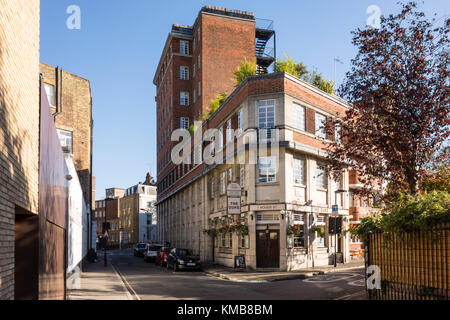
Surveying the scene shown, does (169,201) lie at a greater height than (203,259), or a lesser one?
greater

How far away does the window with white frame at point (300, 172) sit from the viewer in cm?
2956

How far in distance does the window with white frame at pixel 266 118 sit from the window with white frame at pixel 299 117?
1.76 meters

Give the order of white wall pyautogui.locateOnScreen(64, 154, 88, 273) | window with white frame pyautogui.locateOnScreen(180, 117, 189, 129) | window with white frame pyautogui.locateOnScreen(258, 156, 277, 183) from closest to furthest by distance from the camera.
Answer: white wall pyautogui.locateOnScreen(64, 154, 88, 273) → window with white frame pyautogui.locateOnScreen(258, 156, 277, 183) → window with white frame pyautogui.locateOnScreen(180, 117, 189, 129)

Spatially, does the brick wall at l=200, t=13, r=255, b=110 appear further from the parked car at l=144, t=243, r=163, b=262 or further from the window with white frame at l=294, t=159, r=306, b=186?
the window with white frame at l=294, t=159, r=306, b=186

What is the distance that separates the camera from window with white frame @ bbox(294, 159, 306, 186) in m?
29.6

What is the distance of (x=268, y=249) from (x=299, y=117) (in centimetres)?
899

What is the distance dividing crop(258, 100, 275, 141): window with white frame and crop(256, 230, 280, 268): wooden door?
6072 mm

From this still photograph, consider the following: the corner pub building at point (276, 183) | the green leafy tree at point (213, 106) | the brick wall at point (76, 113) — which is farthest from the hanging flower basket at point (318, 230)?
the brick wall at point (76, 113)

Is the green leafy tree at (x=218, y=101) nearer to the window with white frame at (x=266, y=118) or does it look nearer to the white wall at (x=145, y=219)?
the window with white frame at (x=266, y=118)

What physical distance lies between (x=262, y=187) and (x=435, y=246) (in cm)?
1927

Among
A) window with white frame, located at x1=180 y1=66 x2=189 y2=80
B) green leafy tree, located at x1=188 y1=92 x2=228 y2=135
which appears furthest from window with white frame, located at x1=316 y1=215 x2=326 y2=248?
window with white frame, located at x1=180 y1=66 x2=189 y2=80
